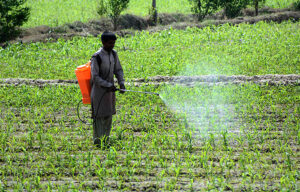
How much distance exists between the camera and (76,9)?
26.8 meters

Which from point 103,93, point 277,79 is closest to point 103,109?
point 103,93

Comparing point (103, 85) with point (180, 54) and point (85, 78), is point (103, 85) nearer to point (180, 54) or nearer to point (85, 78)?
point (85, 78)

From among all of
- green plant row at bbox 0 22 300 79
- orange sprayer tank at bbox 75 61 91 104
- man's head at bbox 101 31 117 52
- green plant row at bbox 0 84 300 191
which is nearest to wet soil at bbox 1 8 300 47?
green plant row at bbox 0 22 300 79

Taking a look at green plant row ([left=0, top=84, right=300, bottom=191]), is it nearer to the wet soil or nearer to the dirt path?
the dirt path

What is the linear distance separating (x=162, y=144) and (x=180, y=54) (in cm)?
777

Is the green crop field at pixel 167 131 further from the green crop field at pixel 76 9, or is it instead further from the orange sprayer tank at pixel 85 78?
the green crop field at pixel 76 9

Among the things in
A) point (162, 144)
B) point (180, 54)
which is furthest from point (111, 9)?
point (162, 144)

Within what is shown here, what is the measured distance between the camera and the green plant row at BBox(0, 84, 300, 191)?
16.3ft

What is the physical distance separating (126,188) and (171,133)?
7.25 ft

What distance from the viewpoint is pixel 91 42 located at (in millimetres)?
17016

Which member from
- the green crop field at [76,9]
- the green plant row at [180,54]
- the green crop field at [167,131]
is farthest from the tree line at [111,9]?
the green crop field at [167,131]

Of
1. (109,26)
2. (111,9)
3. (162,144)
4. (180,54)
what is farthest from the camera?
(109,26)

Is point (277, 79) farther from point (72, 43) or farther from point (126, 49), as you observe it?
point (72, 43)

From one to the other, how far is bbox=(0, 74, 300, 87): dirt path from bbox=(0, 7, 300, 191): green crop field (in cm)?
11
